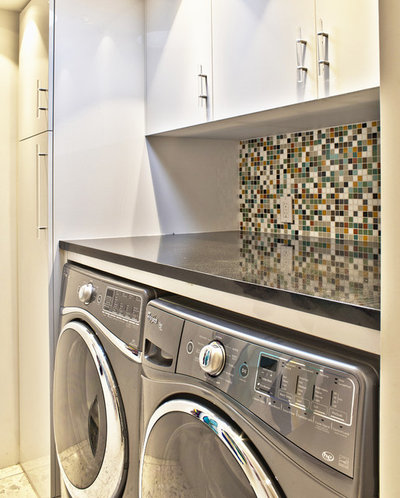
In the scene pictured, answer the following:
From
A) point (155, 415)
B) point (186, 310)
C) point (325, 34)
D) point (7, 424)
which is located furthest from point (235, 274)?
point (7, 424)

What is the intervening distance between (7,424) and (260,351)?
6.61 feet

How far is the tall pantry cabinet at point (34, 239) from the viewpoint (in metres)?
2.08

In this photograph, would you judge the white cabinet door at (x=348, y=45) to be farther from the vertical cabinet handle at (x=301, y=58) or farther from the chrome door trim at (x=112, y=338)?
the chrome door trim at (x=112, y=338)

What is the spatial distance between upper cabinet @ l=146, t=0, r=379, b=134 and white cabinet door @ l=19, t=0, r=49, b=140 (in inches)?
17.2

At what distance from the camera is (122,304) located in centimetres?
147

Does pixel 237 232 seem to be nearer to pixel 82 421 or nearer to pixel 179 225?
pixel 179 225

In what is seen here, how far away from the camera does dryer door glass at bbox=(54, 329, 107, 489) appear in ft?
5.20

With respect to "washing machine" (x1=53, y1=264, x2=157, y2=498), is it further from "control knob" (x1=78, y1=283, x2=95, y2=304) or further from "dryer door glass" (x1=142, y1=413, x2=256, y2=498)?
"dryer door glass" (x1=142, y1=413, x2=256, y2=498)

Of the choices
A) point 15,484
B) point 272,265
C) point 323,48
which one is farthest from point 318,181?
point 15,484

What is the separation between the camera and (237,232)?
2346 mm

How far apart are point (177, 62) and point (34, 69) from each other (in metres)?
0.66

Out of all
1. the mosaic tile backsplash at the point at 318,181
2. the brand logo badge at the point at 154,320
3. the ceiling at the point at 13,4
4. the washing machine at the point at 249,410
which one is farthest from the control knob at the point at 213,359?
the ceiling at the point at 13,4

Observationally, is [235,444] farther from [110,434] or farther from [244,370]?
[110,434]

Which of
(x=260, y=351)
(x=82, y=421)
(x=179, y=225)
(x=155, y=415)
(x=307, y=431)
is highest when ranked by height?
(x=179, y=225)
